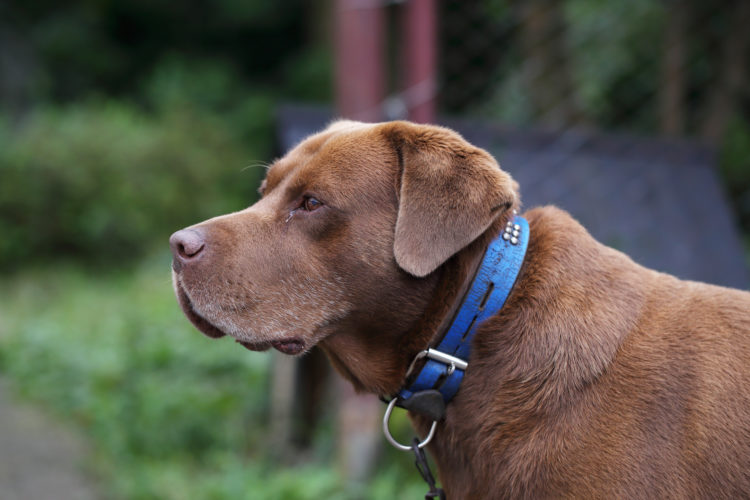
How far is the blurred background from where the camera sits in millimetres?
4551

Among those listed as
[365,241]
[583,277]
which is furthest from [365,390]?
[583,277]

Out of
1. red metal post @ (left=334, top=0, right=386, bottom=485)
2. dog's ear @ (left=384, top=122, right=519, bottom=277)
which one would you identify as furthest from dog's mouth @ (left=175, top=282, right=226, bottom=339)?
red metal post @ (left=334, top=0, right=386, bottom=485)

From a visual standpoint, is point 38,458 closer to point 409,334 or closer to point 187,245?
Result: point 187,245

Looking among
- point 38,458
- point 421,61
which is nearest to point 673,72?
point 421,61

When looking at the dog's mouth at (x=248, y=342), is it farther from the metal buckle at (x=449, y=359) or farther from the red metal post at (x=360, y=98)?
the red metal post at (x=360, y=98)

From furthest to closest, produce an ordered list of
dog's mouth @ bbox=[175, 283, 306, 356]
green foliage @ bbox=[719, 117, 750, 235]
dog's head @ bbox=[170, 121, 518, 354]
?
green foliage @ bbox=[719, 117, 750, 235], dog's mouth @ bbox=[175, 283, 306, 356], dog's head @ bbox=[170, 121, 518, 354]

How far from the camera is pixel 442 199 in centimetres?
234

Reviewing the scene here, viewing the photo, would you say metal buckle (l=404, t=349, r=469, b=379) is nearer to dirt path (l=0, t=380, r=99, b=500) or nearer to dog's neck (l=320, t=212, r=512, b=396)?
dog's neck (l=320, t=212, r=512, b=396)

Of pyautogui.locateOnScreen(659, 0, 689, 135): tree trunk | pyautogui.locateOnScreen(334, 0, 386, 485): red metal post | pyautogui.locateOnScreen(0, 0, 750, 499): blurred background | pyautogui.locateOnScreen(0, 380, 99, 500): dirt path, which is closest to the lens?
pyautogui.locateOnScreen(334, 0, 386, 485): red metal post

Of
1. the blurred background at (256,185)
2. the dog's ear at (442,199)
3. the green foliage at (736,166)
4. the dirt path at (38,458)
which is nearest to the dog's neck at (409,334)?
the dog's ear at (442,199)

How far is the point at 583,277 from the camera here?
2.32m

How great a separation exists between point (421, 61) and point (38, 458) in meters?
3.84

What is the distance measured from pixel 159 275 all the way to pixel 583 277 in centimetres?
830

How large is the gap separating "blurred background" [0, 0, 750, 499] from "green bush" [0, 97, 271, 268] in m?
0.03
